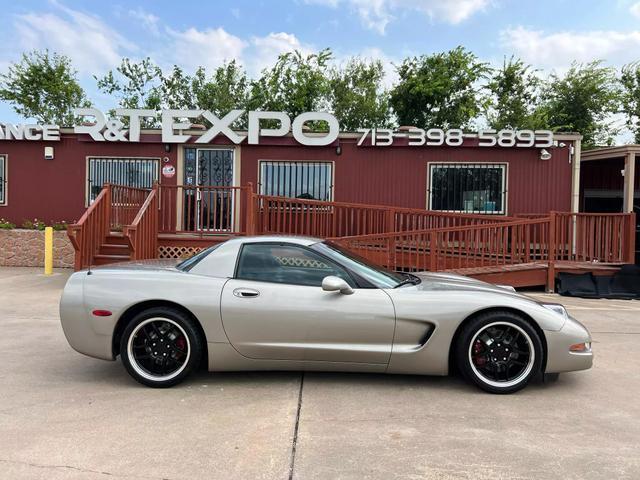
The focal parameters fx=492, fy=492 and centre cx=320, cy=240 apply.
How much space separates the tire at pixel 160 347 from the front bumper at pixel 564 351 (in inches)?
109

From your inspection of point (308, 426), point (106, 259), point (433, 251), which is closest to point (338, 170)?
point (433, 251)

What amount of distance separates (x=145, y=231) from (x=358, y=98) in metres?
19.9

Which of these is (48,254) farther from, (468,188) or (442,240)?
(468,188)

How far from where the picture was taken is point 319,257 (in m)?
4.17

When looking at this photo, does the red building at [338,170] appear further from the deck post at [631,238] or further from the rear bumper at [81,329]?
the rear bumper at [81,329]

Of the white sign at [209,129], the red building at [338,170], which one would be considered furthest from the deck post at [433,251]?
the white sign at [209,129]

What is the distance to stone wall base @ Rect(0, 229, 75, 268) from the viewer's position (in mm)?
11773

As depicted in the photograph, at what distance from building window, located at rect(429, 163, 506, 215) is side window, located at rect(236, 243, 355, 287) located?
8228 millimetres

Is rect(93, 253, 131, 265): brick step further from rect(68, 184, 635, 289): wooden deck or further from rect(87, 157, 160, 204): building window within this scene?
rect(87, 157, 160, 204): building window

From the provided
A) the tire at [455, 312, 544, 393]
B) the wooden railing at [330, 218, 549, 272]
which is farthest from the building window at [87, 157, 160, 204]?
the tire at [455, 312, 544, 393]

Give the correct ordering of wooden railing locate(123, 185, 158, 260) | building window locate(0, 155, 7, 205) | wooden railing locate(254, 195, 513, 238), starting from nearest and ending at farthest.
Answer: wooden railing locate(123, 185, 158, 260) → wooden railing locate(254, 195, 513, 238) → building window locate(0, 155, 7, 205)

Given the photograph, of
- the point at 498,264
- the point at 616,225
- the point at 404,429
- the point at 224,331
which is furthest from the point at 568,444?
the point at 616,225

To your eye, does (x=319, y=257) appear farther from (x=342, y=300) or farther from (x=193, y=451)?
(x=193, y=451)

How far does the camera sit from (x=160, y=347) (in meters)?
4.02
